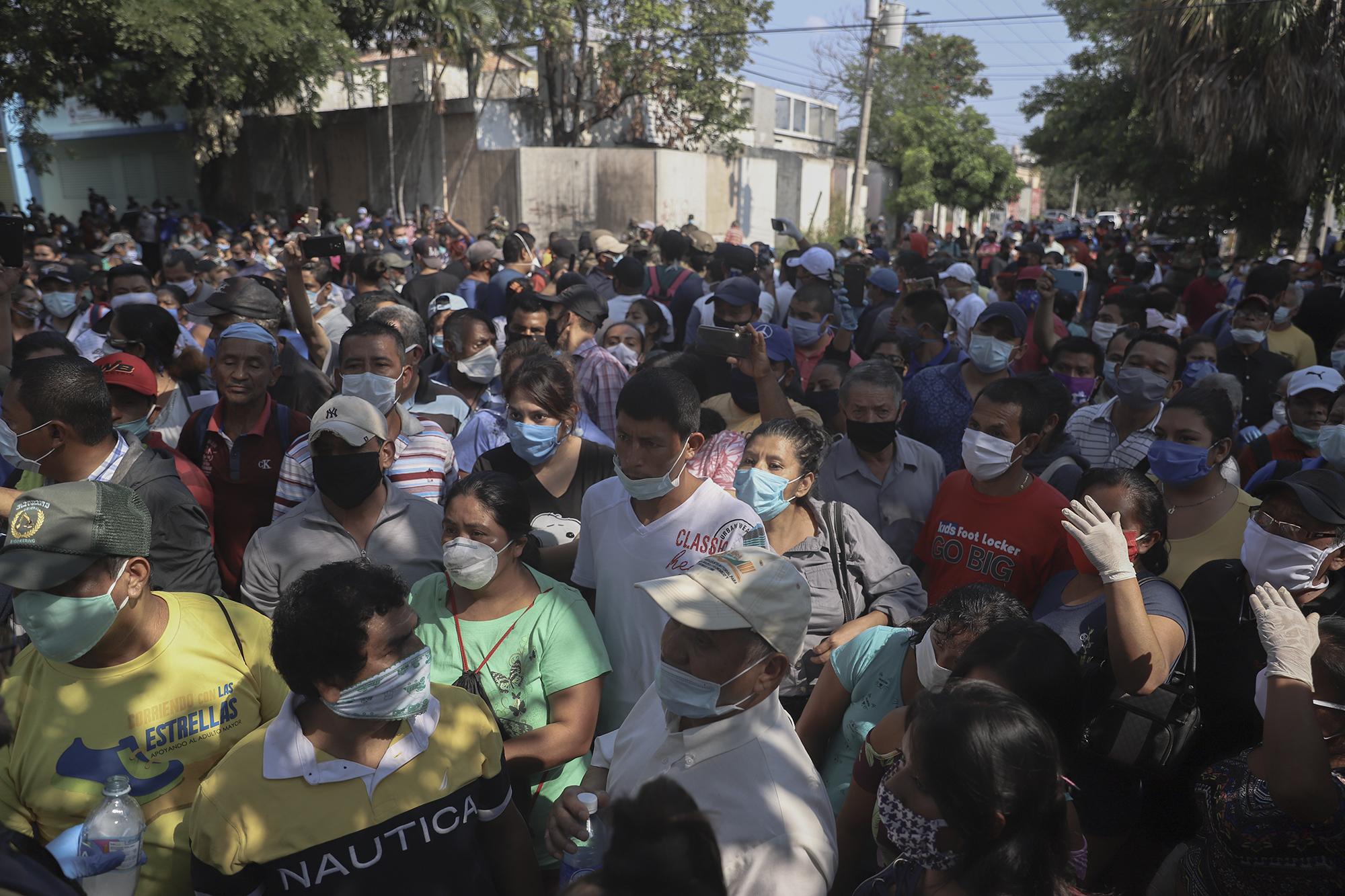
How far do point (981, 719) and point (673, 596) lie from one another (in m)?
0.70

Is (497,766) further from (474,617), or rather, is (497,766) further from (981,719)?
(981,719)

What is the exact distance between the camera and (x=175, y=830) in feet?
→ 7.65

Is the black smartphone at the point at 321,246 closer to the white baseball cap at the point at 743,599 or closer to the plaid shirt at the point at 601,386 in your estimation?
the plaid shirt at the point at 601,386

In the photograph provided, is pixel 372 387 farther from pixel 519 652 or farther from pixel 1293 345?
pixel 1293 345

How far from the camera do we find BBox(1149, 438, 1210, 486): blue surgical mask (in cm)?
386

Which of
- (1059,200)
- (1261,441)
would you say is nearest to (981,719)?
(1261,441)

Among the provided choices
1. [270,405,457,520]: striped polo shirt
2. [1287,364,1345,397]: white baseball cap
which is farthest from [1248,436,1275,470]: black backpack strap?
[270,405,457,520]: striped polo shirt

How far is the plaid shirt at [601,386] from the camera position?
5.31 metres

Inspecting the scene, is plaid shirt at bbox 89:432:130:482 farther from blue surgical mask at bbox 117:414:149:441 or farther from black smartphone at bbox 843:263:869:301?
black smartphone at bbox 843:263:869:301

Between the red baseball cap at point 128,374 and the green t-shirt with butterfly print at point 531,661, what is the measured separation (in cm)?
189

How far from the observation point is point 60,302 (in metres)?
7.54

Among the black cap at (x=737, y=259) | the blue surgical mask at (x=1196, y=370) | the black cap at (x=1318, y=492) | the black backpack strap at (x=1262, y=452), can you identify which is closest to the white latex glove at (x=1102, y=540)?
the black cap at (x=1318, y=492)

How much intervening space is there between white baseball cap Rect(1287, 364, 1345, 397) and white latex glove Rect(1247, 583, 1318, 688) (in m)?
2.80

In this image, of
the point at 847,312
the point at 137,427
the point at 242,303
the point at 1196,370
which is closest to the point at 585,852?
the point at 137,427
